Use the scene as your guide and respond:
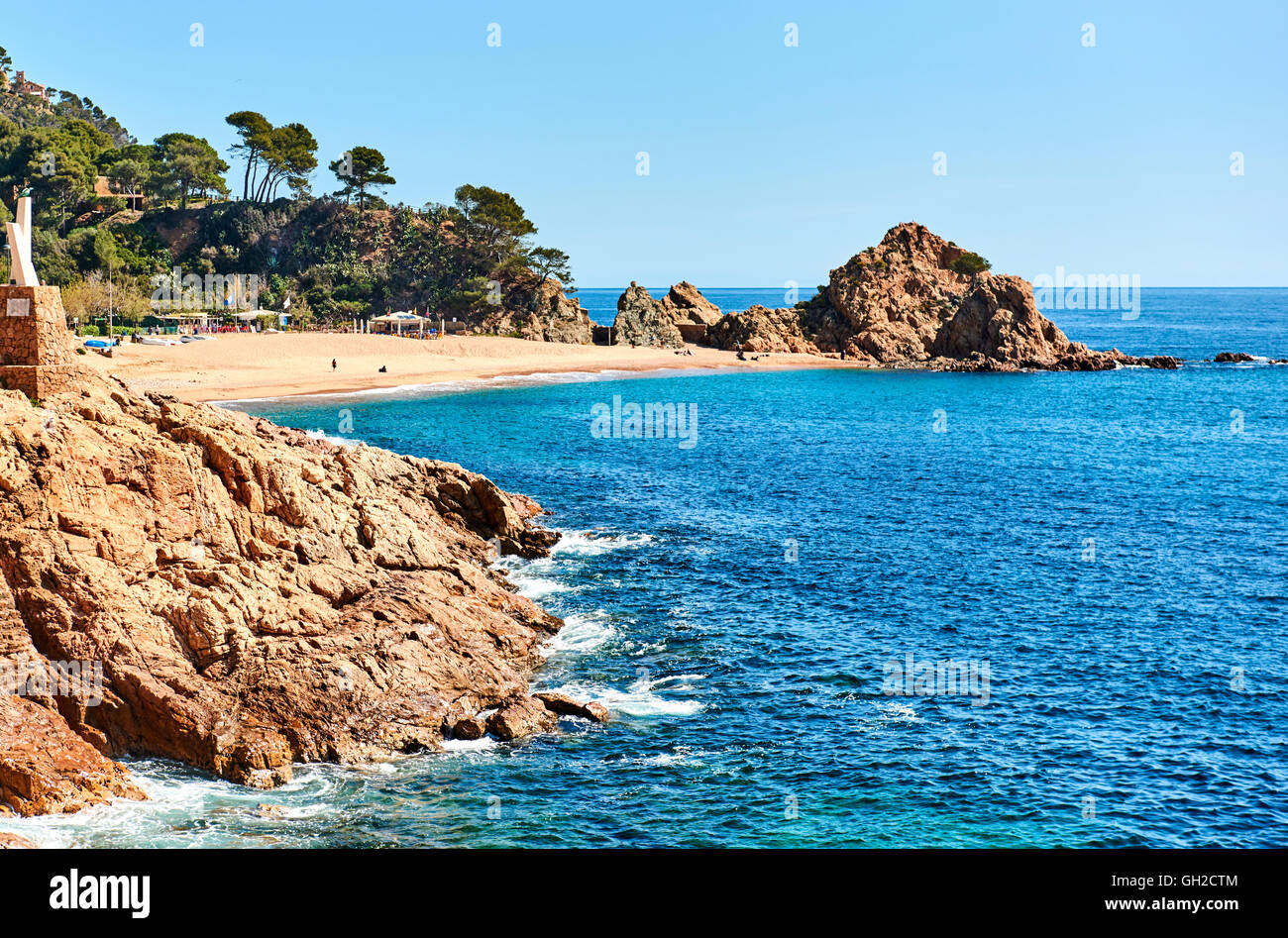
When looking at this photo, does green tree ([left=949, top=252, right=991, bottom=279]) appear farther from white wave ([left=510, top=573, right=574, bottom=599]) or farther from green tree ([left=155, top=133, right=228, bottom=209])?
white wave ([left=510, top=573, right=574, bottom=599])

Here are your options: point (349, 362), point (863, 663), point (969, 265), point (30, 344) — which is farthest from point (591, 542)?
point (969, 265)

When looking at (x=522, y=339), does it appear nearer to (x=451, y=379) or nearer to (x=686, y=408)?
(x=451, y=379)

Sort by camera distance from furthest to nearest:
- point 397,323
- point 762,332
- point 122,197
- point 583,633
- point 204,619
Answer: point 122,197 < point 762,332 < point 397,323 < point 583,633 < point 204,619

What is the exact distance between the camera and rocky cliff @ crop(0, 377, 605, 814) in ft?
78.0

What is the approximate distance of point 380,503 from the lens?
120 feet

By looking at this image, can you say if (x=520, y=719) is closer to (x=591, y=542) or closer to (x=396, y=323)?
(x=591, y=542)

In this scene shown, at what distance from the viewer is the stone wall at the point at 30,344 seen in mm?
28688

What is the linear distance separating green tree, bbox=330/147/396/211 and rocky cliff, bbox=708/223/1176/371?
52637 millimetres

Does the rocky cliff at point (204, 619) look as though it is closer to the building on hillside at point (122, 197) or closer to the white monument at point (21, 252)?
the white monument at point (21, 252)

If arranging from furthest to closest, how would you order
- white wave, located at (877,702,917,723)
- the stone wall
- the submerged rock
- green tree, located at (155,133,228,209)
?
1. green tree, located at (155,133,228,209)
2. the stone wall
3. white wave, located at (877,702,917,723)
4. the submerged rock

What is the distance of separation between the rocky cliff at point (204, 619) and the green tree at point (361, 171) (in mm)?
125906

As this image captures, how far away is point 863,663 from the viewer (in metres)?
32.8

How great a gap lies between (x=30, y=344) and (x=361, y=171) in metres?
130

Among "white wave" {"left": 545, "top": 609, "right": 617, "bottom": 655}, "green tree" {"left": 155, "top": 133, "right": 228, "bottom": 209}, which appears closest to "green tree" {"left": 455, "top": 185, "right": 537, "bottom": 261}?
"green tree" {"left": 155, "top": 133, "right": 228, "bottom": 209}
